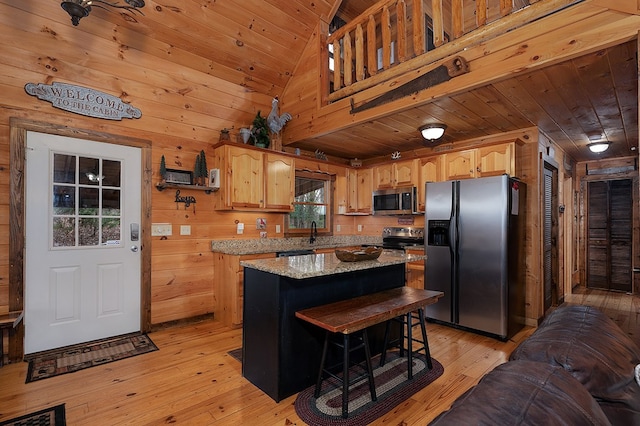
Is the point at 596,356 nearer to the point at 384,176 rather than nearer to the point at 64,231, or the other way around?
the point at 64,231

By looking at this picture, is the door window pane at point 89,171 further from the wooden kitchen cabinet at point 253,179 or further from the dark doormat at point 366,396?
the dark doormat at point 366,396

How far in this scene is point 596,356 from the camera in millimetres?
1000

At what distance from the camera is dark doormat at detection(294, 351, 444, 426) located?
2037mm

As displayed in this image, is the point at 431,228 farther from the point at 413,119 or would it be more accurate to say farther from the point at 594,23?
the point at 594,23

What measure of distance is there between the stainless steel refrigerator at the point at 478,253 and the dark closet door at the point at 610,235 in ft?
11.1

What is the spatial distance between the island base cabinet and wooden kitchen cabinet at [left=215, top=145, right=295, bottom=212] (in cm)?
161

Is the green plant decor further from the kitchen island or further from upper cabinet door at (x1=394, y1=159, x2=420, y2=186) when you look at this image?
upper cabinet door at (x1=394, y1=159, x2=420, y2=186)

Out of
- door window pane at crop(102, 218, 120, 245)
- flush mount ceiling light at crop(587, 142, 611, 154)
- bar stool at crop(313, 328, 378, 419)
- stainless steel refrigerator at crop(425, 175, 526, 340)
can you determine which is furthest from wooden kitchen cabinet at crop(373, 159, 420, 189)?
door window pane at crop(102, 218, 120, 245)

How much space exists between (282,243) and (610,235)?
19.5ft

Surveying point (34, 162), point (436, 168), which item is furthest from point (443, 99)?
point (34, 162)

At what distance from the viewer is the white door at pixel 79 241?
2.93 m

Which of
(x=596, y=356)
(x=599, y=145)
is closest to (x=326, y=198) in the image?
(x=599, y=145)

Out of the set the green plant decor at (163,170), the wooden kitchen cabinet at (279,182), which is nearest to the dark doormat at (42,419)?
the green plant decor at (163,170)

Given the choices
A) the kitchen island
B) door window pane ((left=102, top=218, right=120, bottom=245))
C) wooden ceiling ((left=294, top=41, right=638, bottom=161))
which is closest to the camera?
the kitchen island
